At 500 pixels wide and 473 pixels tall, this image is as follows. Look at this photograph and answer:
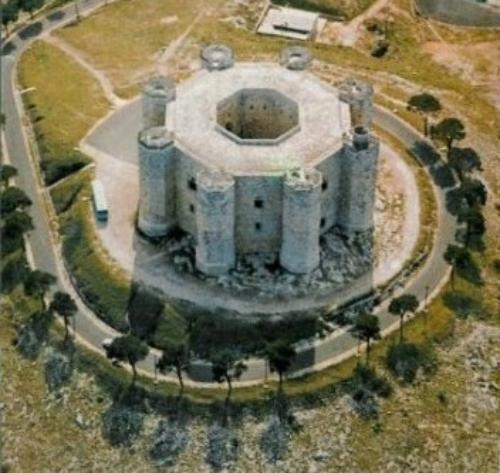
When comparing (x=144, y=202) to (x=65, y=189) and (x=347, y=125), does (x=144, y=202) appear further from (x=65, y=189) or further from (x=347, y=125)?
(x=347, y=125)

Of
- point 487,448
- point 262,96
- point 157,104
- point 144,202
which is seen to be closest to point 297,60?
point 262,96

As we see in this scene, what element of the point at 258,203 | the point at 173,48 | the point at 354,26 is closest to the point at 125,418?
the point at 258,203

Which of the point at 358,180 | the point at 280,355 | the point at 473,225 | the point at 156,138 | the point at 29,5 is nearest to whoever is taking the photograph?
the point at 280,355

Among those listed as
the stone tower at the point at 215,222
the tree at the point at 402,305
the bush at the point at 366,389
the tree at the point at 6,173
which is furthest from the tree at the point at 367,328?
the tree at the point at 6,173

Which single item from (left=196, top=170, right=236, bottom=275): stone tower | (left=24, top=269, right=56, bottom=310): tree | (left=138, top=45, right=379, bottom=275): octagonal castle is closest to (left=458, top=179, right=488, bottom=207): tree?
→ (left=138, top=45, right=379, bottom=275): octagonal castle

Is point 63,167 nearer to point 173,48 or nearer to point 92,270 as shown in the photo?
point 92,270

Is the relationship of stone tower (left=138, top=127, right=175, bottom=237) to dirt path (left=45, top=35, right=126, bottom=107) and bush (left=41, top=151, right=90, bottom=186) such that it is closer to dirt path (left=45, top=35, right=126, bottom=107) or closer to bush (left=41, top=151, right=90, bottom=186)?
bush (left=41, top=151, right=90, bottom=186)

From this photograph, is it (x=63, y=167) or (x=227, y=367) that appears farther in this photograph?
(x=63, y=167)
